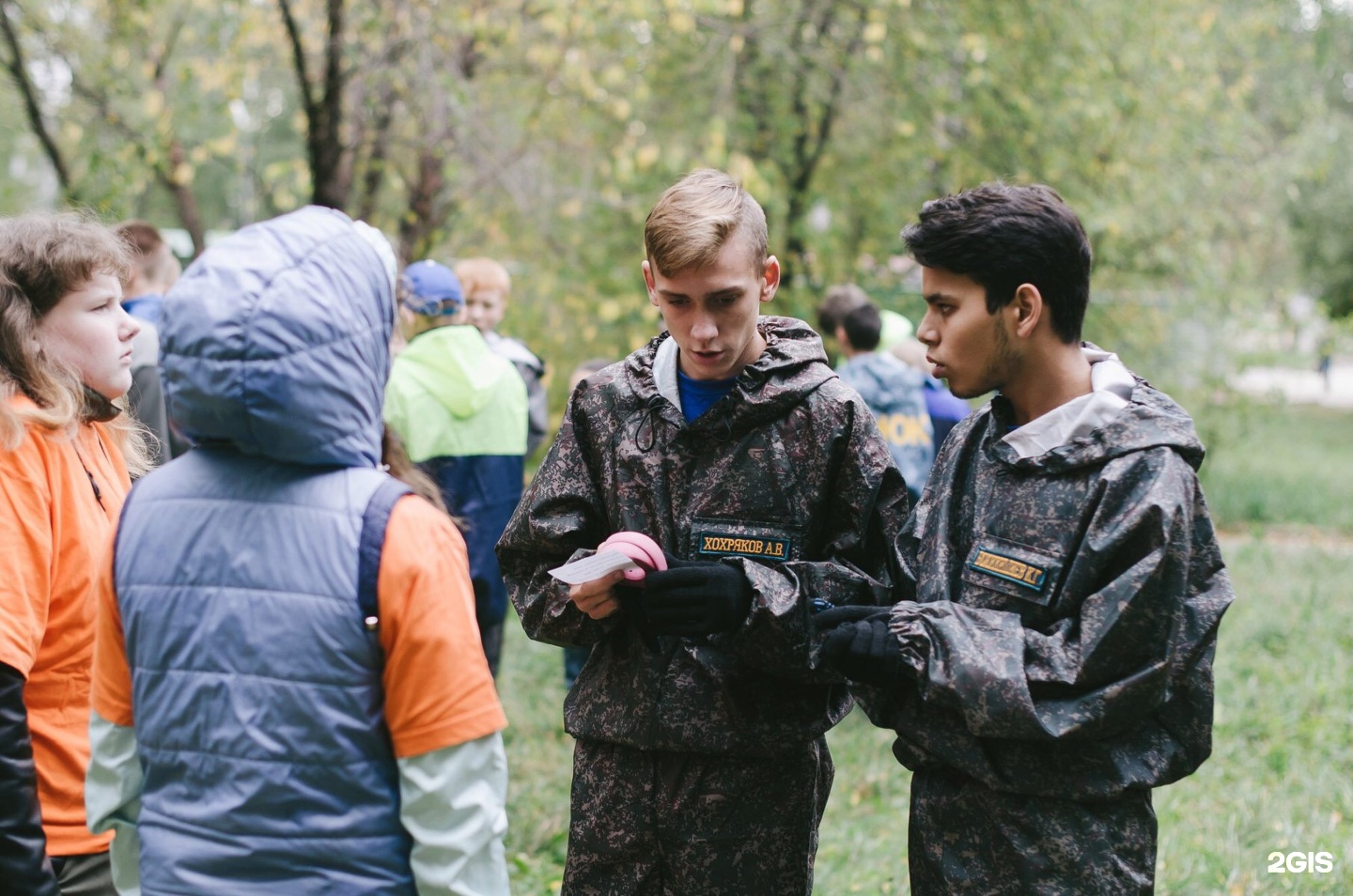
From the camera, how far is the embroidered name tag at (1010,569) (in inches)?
88.4

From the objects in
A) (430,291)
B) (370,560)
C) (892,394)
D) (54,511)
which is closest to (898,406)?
(892,394)

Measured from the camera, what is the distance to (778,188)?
8.91m

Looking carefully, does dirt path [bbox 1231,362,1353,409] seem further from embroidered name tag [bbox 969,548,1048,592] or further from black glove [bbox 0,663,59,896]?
black glove [bbox 0,663,59,896]

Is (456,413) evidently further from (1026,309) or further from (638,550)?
(1026,309)

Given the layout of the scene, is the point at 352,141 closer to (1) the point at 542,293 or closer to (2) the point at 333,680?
(1) the point at 542,293

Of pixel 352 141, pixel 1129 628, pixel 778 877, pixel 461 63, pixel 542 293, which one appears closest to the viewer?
pixel 1129 628

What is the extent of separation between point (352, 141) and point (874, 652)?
6.60 m

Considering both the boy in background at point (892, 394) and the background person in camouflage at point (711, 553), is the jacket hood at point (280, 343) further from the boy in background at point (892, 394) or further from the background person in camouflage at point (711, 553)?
the boy in background at point (892, 394)

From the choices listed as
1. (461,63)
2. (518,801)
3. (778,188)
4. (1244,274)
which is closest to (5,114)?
(461,63)

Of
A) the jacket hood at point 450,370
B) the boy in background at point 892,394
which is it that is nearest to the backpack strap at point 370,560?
the jacket hood at point 450,370

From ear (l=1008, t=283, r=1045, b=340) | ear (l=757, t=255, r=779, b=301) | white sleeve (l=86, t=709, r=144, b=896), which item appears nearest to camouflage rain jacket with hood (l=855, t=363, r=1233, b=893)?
ear (l=1008, t=283, r=1045, b=340)

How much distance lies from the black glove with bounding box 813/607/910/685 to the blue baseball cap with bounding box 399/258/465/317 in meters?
3.38

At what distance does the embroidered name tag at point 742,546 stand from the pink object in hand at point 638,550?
171 millimetres

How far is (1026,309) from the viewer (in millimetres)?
2365
